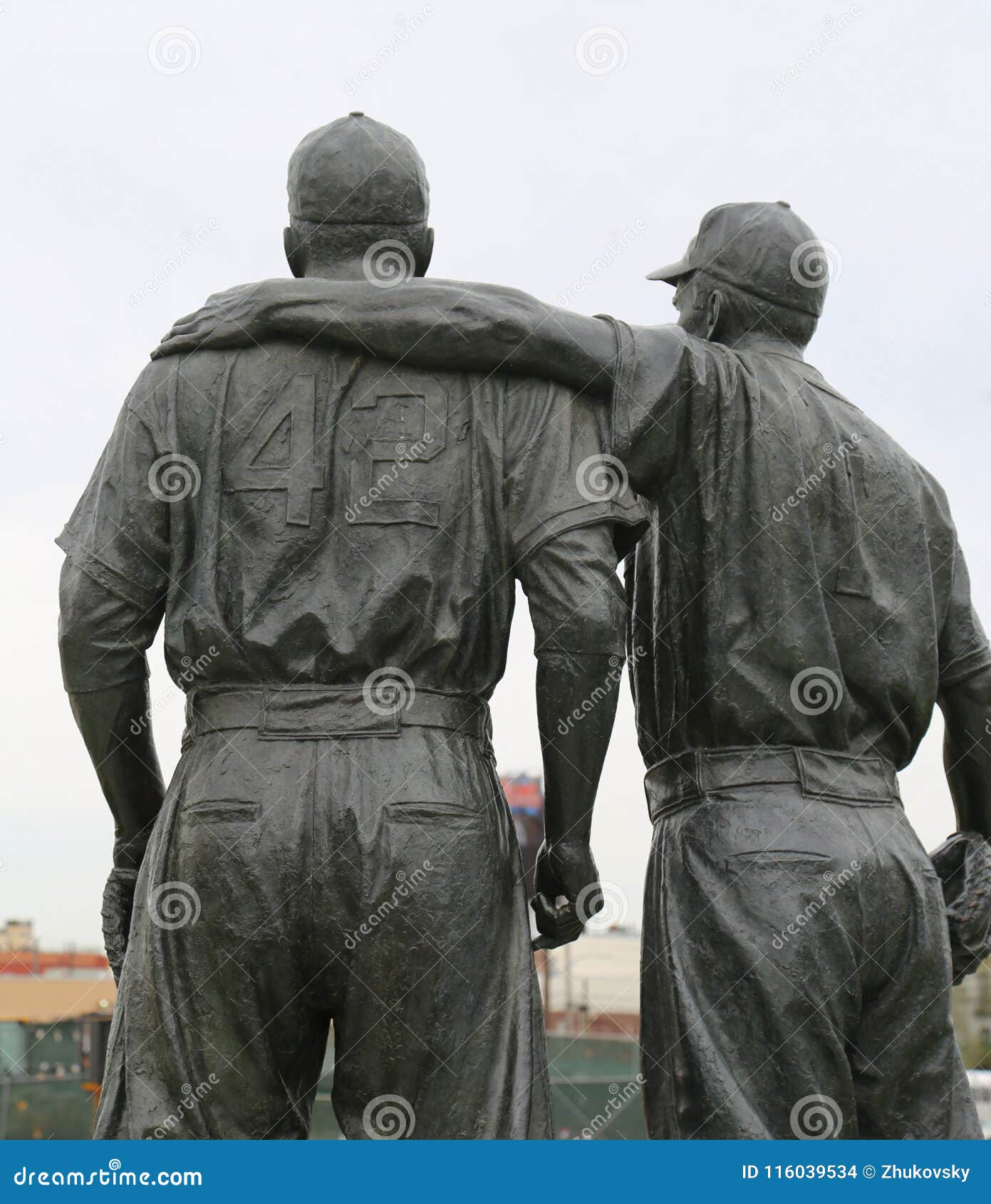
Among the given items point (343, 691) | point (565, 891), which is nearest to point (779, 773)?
point (565, 891)

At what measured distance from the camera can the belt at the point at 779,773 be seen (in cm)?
770

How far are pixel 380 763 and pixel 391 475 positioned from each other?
1008 mm

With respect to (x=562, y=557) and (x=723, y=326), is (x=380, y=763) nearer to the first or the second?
(x=562, y=557)

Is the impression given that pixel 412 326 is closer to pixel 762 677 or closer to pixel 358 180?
pixel 358 180

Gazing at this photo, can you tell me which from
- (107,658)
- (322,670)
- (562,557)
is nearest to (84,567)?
(107,658)

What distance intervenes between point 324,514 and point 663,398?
1433 millimetres

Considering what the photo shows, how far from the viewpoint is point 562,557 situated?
6992mm

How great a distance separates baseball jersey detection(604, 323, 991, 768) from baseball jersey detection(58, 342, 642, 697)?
0.57 meters

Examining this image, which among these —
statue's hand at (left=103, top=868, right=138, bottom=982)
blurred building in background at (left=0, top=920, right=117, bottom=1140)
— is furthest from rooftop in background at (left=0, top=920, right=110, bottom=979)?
statue's hand at (left=103, top=868, right=138, bottom=982)

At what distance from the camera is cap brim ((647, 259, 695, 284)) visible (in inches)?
330

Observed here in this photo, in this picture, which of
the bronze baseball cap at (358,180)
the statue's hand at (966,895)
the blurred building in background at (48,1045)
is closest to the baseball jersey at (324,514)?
the bronze baseball cap at (358,180)

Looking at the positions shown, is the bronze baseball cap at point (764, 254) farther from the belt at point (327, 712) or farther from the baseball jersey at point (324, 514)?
the belt at point (327, 712)

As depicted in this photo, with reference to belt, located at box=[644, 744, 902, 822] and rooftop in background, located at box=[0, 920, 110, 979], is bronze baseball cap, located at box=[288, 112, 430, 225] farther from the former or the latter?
rooftop in background, located at box=[0, 920, 110, 979]

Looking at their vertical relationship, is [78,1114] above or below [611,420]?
below
